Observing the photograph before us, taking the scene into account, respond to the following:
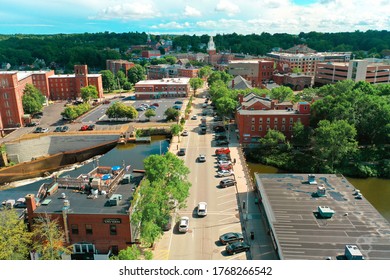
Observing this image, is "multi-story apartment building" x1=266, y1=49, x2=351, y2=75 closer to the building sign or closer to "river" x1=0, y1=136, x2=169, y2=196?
"river" x1=0, y1=136, x2=169, y2=196

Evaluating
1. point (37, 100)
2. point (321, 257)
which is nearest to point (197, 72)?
point (37, 100)

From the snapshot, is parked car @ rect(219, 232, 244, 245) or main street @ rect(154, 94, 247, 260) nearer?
main street @ rect(154, 94, 247, 260)

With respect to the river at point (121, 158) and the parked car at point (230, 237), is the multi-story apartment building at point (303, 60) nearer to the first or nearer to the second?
the river at point (121, 158)

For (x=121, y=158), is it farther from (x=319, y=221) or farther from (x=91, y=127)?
(x=319, y=221)

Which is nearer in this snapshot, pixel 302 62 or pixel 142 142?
pixel 142 142

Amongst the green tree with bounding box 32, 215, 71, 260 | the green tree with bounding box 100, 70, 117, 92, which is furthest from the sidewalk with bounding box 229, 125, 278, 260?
the green tree with bounding box 100, 70, 117, 92

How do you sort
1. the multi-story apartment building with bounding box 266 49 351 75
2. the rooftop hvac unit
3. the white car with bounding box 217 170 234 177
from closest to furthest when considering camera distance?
the rooftop hvac unit
the white car with bounding box 217 170 234 177
the multi-story apartment building with bounding box 266 49 351 75
